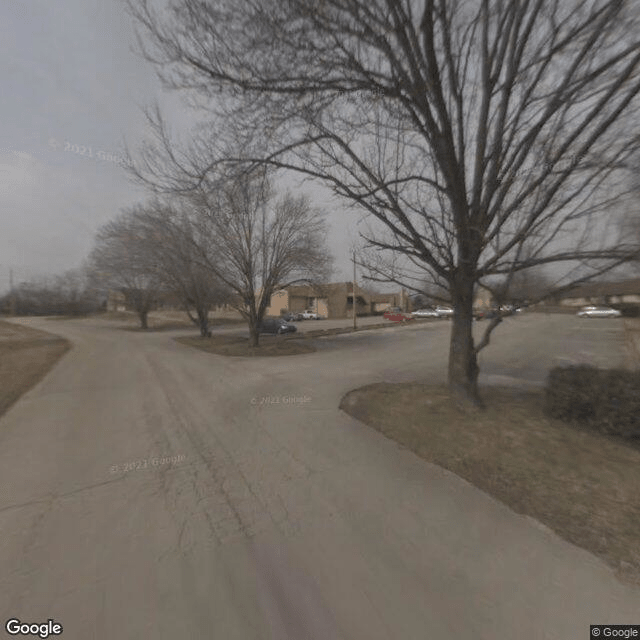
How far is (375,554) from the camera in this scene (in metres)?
2.43

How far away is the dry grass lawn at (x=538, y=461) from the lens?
255 centimetres

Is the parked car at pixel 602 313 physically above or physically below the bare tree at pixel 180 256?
below

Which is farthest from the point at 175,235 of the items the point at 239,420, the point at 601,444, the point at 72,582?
the point at 601,444

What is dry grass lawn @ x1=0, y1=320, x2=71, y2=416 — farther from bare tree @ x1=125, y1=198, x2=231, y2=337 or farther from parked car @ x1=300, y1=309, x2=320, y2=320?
parked car @ x1=300, y1=309, x2=320, y2=320

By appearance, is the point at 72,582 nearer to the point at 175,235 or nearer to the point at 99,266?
the point at 175,235

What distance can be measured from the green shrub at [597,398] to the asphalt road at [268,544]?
2.42 meters

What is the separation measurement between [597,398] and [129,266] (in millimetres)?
23427

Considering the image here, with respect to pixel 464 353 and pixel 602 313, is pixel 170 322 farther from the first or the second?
pixel 602 313

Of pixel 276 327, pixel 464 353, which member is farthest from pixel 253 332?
pixel 464 353

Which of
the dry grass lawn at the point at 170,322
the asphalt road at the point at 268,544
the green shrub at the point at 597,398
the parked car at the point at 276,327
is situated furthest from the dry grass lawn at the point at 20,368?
the dry grass lawn at the point at 170,322

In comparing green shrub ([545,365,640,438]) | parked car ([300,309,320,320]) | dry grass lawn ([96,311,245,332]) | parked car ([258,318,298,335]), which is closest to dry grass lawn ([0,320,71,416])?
green shrub ([545,365,640,438])

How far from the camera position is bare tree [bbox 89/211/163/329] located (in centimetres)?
1641

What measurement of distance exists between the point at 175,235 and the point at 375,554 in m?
12.9

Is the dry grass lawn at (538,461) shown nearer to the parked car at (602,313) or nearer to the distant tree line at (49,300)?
the parked car at (602,313)
